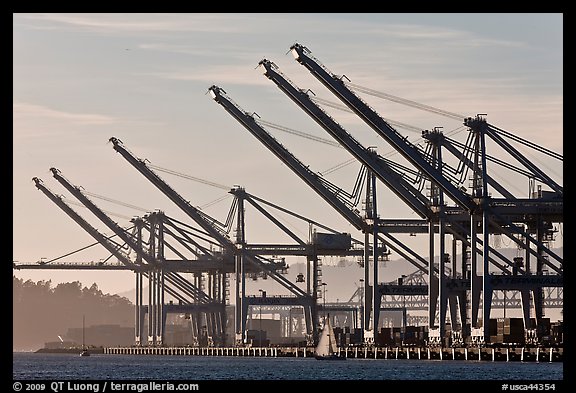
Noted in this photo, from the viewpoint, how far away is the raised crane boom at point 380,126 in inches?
3799

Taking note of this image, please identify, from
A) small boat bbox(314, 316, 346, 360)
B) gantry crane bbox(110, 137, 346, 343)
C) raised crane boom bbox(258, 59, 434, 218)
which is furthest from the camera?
gantry crane bbox(110, 137, 346, 343)

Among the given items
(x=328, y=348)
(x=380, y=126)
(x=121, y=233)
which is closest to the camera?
(x=380, y=126)

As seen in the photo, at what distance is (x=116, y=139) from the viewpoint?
14688 centimetres

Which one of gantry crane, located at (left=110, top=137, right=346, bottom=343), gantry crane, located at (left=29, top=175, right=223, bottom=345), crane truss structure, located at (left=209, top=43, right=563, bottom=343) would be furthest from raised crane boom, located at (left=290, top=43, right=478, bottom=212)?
gantry crane, located at (left=29, top=175, right=223, bottom=345)

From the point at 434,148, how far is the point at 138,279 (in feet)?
255

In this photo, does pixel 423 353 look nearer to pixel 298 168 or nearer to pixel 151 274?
pixel 298 168

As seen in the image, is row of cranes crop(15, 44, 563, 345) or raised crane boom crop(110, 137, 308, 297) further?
raised crane boom crop(110, 137, 308, 297)

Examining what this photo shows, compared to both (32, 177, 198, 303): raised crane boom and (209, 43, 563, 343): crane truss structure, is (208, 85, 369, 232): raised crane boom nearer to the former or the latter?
(209, 43, 563, 343): crane truss structure

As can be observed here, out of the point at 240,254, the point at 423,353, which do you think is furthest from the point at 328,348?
the point at 240,254

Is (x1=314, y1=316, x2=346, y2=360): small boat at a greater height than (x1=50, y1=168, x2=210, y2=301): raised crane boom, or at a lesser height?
lesser

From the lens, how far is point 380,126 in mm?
96688

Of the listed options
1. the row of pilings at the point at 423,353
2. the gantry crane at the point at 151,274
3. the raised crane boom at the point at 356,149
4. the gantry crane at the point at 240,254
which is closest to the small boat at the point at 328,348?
the row of pilings at the point at 423,353

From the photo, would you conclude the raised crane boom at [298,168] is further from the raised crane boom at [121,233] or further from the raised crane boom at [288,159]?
the raised crane boom at [121,233]

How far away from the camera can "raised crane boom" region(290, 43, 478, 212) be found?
96.5 meters
